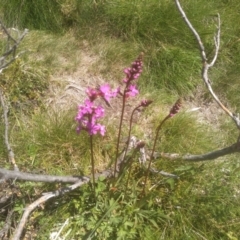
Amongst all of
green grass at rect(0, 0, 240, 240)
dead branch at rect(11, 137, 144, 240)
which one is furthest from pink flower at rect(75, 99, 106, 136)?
green grass at rect(0, 0, 240, 240)

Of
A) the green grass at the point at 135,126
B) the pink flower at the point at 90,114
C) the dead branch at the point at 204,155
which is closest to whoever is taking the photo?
the pink flower at the point at 90,114

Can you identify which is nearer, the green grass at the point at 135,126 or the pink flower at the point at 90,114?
the pink flower at the point at 90,114

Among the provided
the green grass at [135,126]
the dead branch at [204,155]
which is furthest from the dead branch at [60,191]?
the dead branch at [204,155]

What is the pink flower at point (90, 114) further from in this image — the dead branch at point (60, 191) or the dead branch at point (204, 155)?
the dead branch at point (204, 155)

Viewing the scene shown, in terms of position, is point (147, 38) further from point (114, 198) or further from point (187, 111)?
point (114, 198)

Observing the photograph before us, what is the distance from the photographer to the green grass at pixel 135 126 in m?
2.30

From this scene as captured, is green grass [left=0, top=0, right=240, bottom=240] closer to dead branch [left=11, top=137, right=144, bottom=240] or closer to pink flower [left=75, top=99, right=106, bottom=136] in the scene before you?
dead branch [left=11, top=137, right=144, bottom=240]

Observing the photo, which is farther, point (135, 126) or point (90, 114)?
point (135, 126)

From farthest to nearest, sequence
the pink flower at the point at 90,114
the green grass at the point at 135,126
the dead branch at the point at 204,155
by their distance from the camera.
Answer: the green grass at the point at 135,126, the dead branch at the point at 204,155, the pink flower at the point at 90,114

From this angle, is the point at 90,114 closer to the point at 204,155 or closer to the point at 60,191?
the point at 60,191

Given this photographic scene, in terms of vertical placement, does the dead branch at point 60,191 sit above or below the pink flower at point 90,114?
below

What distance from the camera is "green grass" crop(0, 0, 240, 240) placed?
2.30 m

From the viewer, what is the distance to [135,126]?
2756 millimetres

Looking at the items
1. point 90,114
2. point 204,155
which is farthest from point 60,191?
point 204,155
